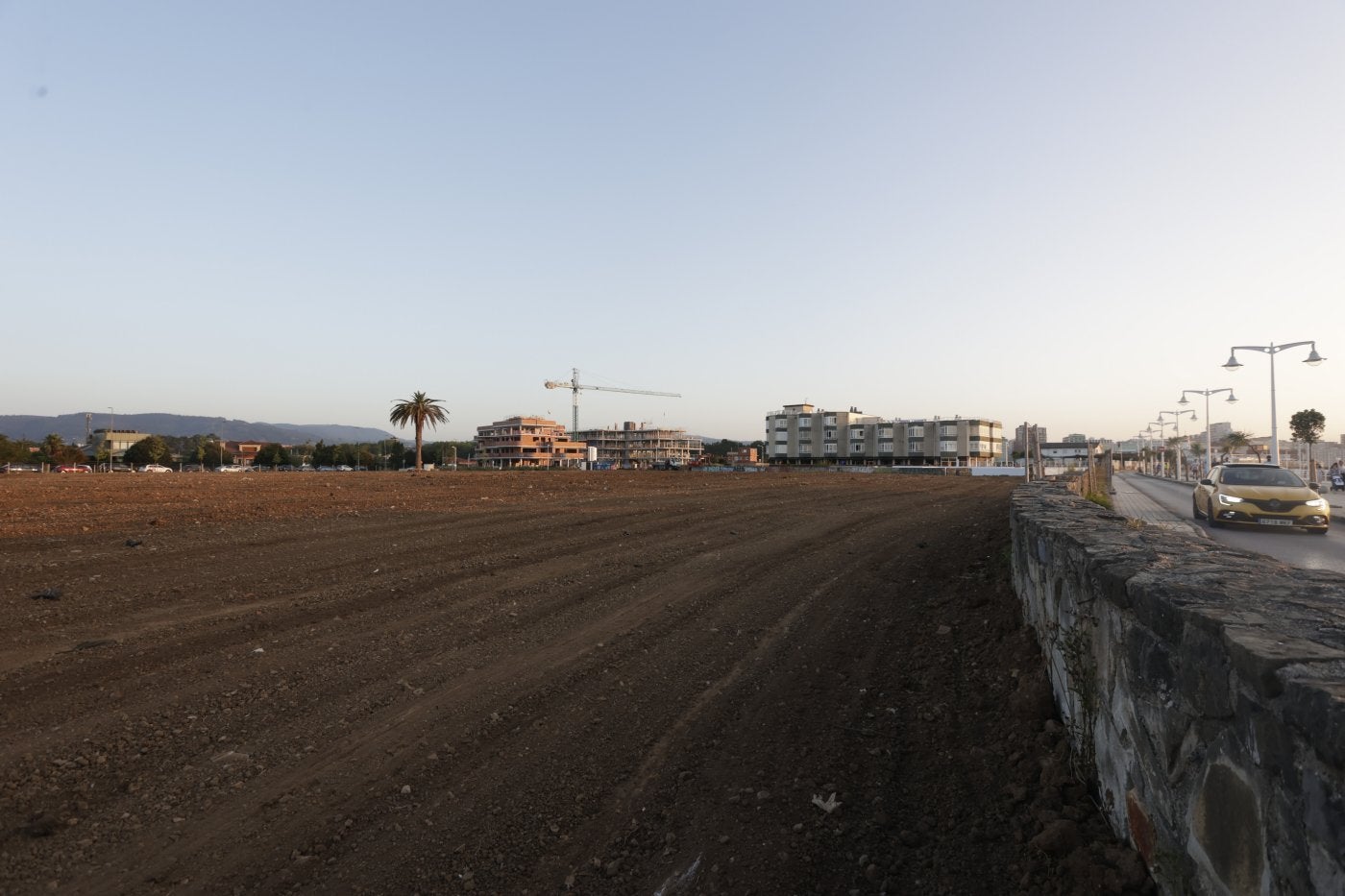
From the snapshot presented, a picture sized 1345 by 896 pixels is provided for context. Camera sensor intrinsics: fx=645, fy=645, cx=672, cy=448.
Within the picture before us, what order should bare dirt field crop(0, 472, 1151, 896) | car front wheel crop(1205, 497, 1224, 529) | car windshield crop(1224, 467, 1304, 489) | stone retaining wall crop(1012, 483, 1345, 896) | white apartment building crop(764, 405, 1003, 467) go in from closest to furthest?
stone retaining wall crop(1012, 483, 1345, 896) < bare dirt field crop(0, 472, 1151, 896) < car windshield crop(1224, 467, 1304, 489) < car front wheel crop(1205, 497, 1224, 529) < white apartment building crop(764, 405, 1003, 467)

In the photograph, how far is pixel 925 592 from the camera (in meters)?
8.04

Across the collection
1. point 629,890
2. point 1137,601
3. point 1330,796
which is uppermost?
point 1137,601

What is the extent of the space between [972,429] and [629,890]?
5051 inches

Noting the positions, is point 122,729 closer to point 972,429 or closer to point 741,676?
point 741,676

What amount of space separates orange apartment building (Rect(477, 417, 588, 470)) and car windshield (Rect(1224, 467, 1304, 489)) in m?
137

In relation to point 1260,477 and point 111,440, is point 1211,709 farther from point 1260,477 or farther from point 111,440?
point 111,440

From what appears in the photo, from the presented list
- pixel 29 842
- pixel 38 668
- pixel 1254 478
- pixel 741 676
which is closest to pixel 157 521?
pixel 38 668

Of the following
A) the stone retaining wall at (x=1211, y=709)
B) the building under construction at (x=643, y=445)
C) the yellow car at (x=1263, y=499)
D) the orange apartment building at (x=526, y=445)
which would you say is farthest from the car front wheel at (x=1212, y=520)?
the building under construction at (x=643, y=445)

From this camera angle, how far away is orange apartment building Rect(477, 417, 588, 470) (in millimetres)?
150375

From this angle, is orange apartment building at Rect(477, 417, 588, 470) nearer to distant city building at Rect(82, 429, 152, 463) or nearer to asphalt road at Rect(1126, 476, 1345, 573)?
distant city building at Rect(82, 429, 152, 463)

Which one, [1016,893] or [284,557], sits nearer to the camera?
[1016,893]

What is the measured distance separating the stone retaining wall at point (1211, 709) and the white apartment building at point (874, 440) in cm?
11624

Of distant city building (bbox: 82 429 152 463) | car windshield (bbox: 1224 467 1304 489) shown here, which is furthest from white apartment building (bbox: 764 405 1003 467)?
distant city building (bbox: 82 429 152 463)

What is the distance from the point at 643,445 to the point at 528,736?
174 m
